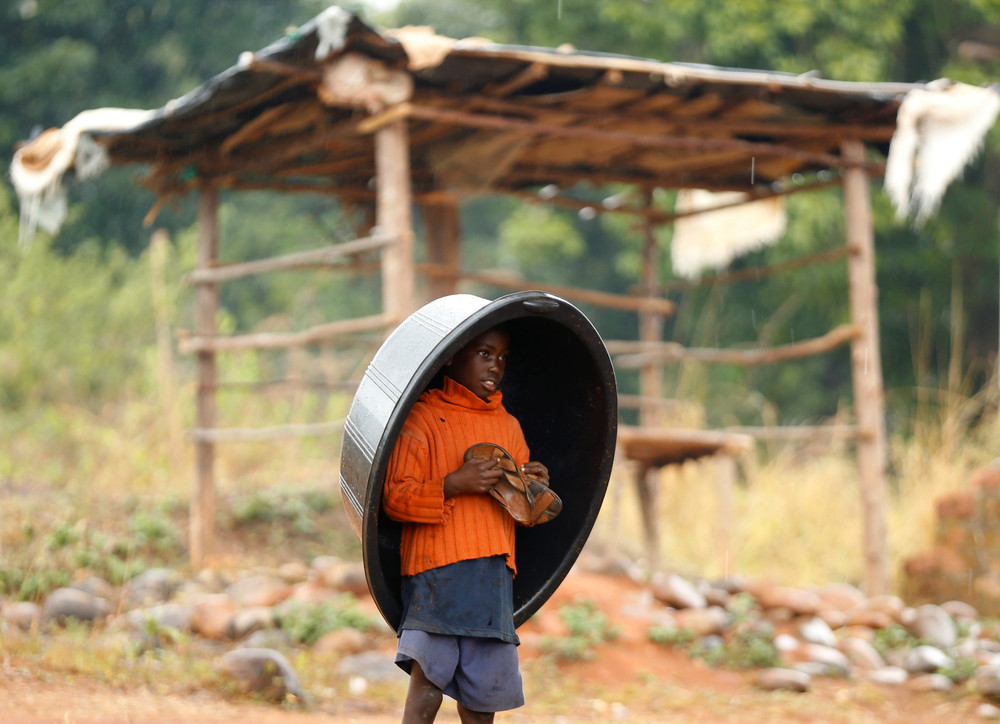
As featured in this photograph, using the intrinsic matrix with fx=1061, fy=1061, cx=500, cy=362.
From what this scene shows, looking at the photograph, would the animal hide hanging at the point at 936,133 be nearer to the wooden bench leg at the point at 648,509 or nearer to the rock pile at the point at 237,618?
the wooden bench leg at the point at 648,509

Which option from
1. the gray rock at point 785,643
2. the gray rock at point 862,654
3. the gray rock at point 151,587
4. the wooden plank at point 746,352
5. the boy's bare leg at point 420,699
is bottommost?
the gray rock at point 862,654

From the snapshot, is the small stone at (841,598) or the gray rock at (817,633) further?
the small stone at (841,598)

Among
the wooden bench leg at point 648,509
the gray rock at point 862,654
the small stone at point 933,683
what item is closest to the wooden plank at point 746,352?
the wooden bench leg at point 648,509

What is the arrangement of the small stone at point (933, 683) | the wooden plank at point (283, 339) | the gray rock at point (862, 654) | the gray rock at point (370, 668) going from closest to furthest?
the gray rock at point (370, 668), the small stone at point (933, 683), the wooden plank at point (283, 339), the gray rock at point (862, 654)

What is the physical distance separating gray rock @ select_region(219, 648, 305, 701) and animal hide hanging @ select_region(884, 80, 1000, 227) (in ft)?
14.4

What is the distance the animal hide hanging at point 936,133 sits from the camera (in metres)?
6.41

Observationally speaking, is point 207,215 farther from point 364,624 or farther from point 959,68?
point 959,68

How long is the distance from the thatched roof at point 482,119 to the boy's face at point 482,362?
9.56 feet

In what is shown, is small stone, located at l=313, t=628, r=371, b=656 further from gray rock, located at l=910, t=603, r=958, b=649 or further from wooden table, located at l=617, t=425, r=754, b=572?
gray rock, located at l=910, t=603, r=958, b=649

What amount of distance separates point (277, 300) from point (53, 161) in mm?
11121

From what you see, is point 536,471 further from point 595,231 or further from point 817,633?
point 595,231

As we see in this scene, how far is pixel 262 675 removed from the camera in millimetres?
4512

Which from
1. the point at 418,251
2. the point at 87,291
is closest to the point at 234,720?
the point at 87,291

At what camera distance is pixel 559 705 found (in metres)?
5.02
